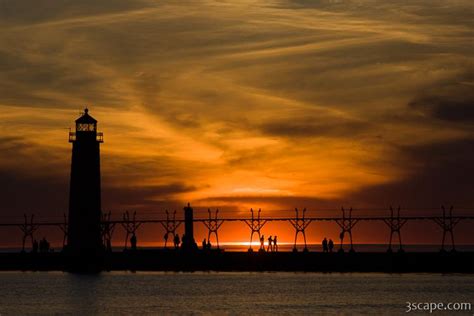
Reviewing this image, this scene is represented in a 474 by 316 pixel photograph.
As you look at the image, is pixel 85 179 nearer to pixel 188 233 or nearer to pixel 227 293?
pixel 188 233

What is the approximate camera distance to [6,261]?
11106 cm

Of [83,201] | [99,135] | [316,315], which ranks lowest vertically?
[316,315]

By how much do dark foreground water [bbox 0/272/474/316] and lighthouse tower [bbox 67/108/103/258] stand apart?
484cm

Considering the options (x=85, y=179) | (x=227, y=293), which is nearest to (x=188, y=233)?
(x=85, y=179)

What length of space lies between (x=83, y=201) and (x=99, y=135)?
596cm

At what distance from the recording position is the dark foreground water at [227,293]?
224 feet

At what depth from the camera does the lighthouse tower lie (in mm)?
92375

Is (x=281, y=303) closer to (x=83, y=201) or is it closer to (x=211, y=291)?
(x=211, y=291)

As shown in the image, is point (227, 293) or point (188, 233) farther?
point (188, 233)

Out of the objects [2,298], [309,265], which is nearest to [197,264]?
[309,265]

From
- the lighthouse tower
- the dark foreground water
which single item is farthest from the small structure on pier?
the lighthouse tower

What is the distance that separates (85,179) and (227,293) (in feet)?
65.8

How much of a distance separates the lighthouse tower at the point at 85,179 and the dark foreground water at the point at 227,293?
4835 mm

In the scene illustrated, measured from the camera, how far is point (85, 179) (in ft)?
303
